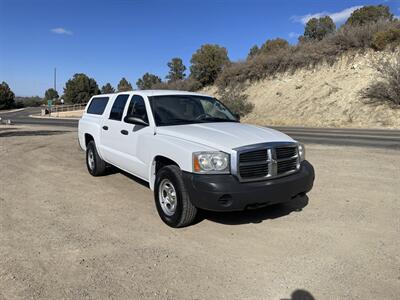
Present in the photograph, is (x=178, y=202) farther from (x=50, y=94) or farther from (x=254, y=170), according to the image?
(x=50, y=94)

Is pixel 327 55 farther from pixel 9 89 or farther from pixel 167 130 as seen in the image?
pixel 9 89

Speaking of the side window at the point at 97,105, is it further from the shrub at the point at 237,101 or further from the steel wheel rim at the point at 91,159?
the shrub at the point at 237,101

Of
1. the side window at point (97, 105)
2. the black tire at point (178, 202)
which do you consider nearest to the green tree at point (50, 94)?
the side window at point (97, 105)

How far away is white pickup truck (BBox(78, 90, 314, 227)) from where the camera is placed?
4.50 meters

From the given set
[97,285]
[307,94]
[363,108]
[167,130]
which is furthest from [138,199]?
[307,94]

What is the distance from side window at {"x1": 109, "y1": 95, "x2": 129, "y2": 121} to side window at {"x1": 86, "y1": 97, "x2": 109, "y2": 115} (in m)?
0.57

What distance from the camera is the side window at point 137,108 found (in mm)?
5939

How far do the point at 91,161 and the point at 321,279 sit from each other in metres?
5.66

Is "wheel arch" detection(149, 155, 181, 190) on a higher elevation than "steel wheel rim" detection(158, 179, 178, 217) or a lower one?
higher

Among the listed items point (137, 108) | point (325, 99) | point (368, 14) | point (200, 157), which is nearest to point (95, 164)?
point (137, 108)

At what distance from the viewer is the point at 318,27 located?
144 ft

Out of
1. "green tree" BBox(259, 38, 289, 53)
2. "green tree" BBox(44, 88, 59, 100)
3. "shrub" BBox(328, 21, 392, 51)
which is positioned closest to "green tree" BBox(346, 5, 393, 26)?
"green tree" BBox(259, 38, 289, 53)

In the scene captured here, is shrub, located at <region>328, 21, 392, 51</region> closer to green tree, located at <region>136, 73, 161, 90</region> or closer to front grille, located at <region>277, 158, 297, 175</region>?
front grille, located at <region>277, 158, 297, 175</region>

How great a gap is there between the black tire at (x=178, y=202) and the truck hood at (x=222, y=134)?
0.47 meters
